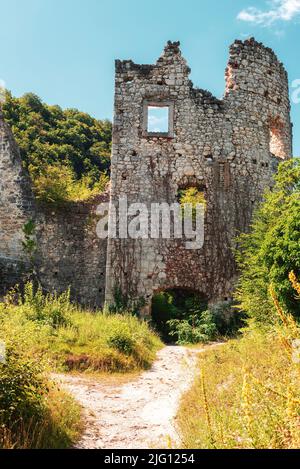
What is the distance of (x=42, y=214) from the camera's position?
535 inches

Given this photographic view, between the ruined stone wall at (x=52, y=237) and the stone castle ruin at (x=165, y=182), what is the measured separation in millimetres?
29

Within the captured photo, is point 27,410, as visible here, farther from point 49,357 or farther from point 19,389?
point 49,357

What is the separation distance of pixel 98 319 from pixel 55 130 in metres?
24.1

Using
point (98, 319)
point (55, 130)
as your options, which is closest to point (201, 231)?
point (98, 319)

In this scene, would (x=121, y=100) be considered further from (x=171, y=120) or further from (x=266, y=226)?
(x=266, y=226)

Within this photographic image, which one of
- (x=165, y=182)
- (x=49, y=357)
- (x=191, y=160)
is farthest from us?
(x=191, y=160)

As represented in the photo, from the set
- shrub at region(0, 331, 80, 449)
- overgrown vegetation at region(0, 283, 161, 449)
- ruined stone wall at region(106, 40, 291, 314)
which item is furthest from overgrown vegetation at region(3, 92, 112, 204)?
shrub at region(0, 331, 80, 449)

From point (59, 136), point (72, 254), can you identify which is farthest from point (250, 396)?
Answer: point (59, 136)

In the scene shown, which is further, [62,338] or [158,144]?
[158,144]

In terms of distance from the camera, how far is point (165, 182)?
12.9 m

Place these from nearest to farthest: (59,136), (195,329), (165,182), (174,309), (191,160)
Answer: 1. (195,329)
2. (165,182)
3. (191,160)
4. (174,309)
5. (59,136)

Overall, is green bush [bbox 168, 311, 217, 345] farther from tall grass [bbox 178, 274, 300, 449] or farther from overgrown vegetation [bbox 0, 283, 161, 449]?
tall grass [bbox 178, 274, 300, 449]

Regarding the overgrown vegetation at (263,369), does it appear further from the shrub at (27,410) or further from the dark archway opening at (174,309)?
the dark archway opening at (174,309)

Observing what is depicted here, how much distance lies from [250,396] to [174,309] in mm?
10283
